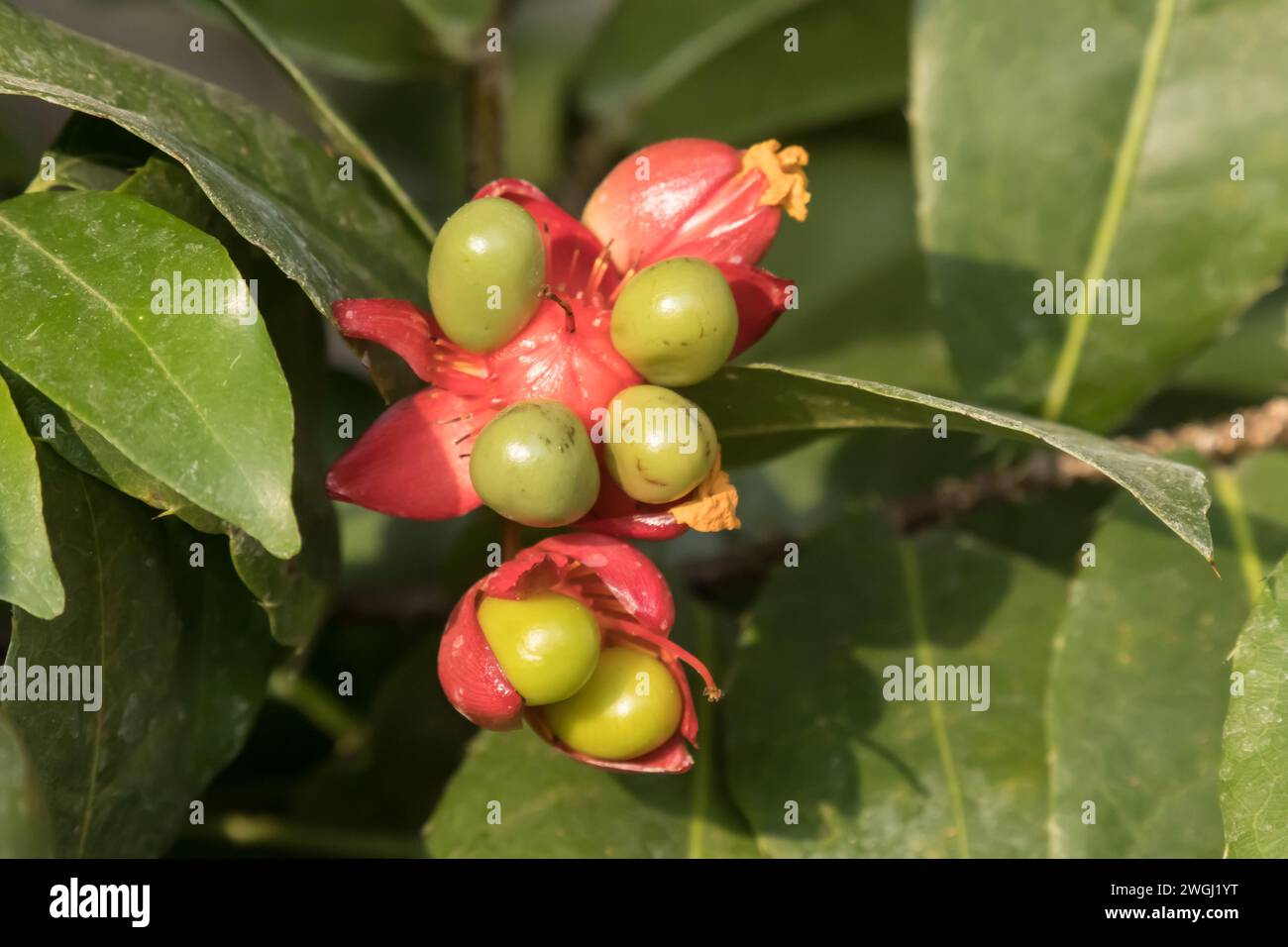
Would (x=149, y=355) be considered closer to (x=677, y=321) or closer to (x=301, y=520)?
(x=301, y=520)

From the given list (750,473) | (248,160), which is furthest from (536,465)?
(750,473)

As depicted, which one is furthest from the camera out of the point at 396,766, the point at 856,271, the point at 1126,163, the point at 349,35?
the point at 856,271

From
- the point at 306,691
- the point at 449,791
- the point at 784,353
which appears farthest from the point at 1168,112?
the point at 306,691

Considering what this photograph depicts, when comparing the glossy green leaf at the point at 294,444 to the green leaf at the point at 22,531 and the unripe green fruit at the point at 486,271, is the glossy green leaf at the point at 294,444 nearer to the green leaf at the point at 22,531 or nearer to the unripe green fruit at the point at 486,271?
the green leaf at the point at 22,531

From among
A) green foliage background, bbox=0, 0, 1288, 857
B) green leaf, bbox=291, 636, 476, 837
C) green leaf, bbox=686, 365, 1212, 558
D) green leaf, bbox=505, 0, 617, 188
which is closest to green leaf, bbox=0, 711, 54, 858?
green foliage background, bbox=0, 0, 1288, 857

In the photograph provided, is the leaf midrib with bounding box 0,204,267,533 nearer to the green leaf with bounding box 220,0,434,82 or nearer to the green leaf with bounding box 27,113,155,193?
the green leaf with bounding box 27,113,155,193
